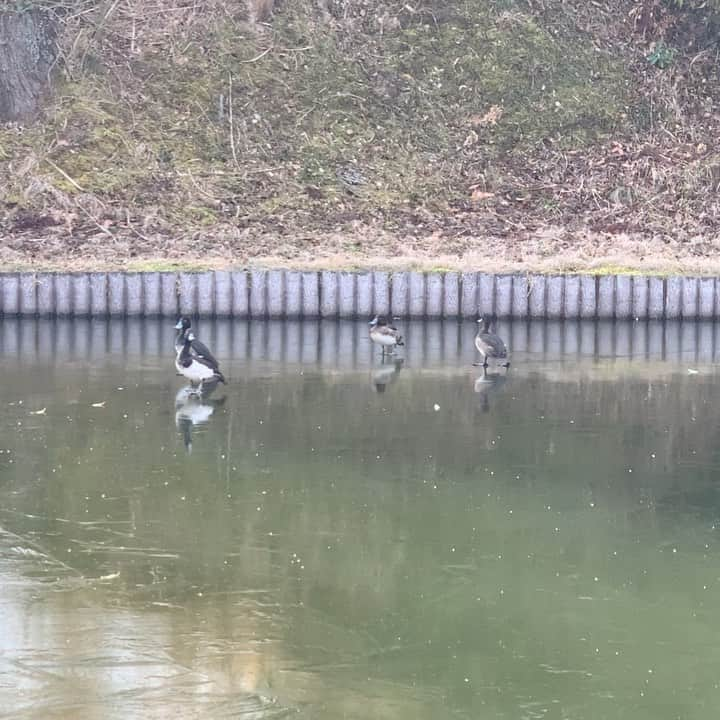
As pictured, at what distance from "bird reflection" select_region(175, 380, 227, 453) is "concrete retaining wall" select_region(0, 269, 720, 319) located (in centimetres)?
534

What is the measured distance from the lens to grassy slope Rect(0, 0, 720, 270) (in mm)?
23891

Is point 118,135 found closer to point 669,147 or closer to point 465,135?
point 465,135

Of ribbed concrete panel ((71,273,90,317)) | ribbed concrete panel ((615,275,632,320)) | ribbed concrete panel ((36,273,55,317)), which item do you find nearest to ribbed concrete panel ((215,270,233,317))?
ribbed concrete panel ((71,273,90,317))

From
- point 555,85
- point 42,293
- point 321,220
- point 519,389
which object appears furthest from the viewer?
point 555,85

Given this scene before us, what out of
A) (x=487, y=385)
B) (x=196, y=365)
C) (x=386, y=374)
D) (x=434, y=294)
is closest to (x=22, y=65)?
(x=434, y=294)

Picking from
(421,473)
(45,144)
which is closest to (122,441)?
(421,473)

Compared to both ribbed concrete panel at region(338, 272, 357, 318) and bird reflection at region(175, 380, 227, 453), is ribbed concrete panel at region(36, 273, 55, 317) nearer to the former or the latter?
ribbed concrete panel at region(338, 272, 357, 318)

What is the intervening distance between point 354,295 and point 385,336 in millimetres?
3200

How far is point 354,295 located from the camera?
20594 millimetres

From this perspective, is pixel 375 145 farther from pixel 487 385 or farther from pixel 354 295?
pixel 487 385

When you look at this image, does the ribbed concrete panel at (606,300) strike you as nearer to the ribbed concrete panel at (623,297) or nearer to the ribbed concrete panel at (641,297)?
the ribbed concrete panel at (623,297)

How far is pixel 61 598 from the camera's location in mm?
7805

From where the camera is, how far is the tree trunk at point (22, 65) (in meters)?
27.4

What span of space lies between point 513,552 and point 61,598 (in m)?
2.80
